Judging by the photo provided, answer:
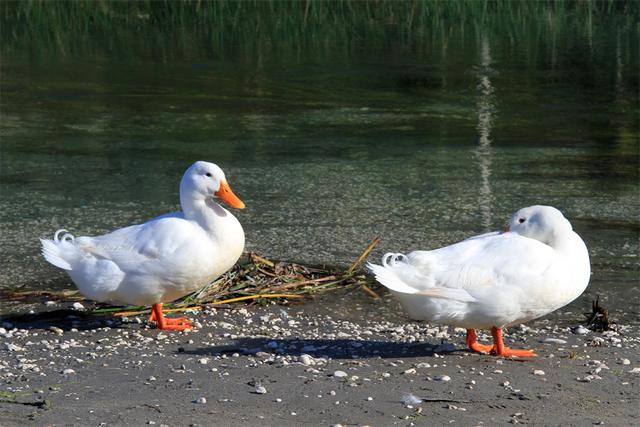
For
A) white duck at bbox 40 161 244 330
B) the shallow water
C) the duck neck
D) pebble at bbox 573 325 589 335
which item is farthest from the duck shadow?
the shallow water

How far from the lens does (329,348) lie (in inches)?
244

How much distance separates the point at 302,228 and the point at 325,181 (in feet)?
5.42

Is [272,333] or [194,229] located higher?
[194,229]

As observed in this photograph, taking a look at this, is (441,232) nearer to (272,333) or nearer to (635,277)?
(635,277)

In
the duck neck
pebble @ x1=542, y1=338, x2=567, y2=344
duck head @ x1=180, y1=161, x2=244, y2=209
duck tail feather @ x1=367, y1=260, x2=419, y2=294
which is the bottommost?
pebble @ x1=542, y1=338, x2=567, y2=344

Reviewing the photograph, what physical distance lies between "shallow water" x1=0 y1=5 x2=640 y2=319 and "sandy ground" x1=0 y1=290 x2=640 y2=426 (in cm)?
114

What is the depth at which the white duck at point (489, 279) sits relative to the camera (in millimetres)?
5719

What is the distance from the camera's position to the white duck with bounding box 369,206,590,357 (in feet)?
18.8

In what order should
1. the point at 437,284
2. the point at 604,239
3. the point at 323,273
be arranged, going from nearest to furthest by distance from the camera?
the point at 437,284 < the point at 323,273 < the point at 604,239

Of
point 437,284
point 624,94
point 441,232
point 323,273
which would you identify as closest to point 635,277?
point 441,232

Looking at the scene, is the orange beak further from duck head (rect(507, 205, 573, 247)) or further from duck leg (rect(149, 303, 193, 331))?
duck head (rect(507, 205, 573, 247))

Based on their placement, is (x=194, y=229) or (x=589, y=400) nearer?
(x=589, y=400)

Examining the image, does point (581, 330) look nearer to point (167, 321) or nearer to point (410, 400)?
point (410, 400)

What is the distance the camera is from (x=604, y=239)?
342 inches
